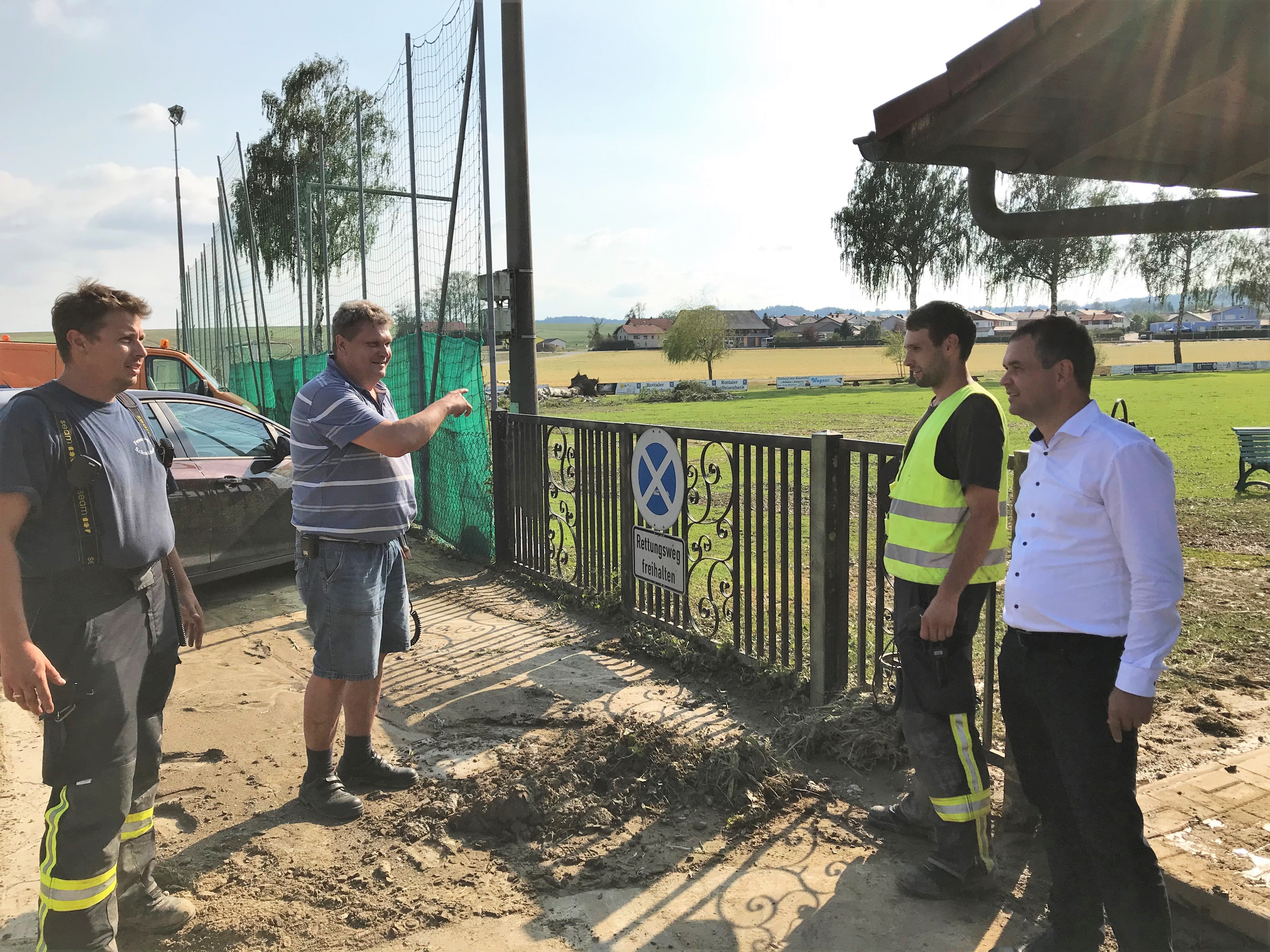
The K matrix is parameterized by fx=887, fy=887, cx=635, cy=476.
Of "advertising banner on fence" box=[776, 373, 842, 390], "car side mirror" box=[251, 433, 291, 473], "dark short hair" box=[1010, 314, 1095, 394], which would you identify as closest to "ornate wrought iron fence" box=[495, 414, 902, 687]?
"dark short hair" box=[1010, 314, 1095, 394]

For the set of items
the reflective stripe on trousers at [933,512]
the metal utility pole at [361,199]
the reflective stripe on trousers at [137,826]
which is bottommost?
the reflective stripe on trousers at [137,826]

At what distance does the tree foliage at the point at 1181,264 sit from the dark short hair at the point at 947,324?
7180 cm

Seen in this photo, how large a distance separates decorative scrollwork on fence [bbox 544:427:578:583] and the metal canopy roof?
151 inches

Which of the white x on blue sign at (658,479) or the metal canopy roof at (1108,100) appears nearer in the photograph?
the metal canopy roof at (1108,100)

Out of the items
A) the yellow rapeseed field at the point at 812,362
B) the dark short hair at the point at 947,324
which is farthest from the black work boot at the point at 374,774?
the yellow rapeseed field at the point at 812,362

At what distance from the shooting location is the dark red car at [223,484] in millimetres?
6691

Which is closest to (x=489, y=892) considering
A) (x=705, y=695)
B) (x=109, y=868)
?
(x=109, y=868)

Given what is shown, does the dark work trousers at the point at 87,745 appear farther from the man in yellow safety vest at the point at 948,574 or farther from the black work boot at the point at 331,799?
the man in yellow safety vest at the point at 948,574

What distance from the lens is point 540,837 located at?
3422 mm

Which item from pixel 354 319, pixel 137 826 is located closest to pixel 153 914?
pixel 137 826

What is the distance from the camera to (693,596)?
6.71 meters

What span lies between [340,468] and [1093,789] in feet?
9.36

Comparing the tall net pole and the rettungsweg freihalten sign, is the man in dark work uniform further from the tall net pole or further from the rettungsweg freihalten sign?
the tall net pole

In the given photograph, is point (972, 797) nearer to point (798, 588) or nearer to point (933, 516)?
point (933, 516)
